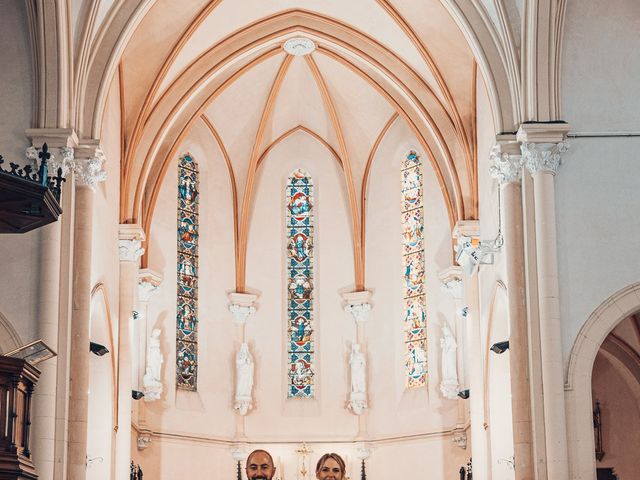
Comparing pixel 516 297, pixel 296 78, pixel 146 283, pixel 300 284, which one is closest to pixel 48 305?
pixel 516 297

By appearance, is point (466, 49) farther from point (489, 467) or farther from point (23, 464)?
point (23, 464)

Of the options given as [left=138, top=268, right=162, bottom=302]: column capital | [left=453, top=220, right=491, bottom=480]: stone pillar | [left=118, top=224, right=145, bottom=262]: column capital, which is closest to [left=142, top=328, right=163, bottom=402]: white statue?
[left=138, top=268, right=162, bottom=302]: column capital

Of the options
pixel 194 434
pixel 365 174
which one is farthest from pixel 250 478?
pixel 365 174

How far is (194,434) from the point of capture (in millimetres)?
27641

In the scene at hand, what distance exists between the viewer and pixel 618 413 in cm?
2508

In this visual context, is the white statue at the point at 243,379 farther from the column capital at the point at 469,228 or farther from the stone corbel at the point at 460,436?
the column capital at the point at 469,228

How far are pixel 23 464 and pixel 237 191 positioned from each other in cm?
1545

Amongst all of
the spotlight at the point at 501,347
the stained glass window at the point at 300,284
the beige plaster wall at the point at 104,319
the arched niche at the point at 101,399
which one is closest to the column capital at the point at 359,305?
the stained glass window at the point at 300,284

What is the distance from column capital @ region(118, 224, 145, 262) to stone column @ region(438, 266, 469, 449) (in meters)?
6.48

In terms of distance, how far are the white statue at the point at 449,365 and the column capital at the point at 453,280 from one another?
0.79 metres

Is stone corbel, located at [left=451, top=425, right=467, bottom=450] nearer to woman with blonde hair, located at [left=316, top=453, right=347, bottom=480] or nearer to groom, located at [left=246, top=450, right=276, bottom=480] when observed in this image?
woman with blonde hair, located at [left=316, top=453, right=347, bottom=480]

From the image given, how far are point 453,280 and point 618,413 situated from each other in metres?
4.32

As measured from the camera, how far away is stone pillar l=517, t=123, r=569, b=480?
711 inches

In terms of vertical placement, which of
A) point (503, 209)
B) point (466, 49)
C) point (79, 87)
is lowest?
point (503, 209)
